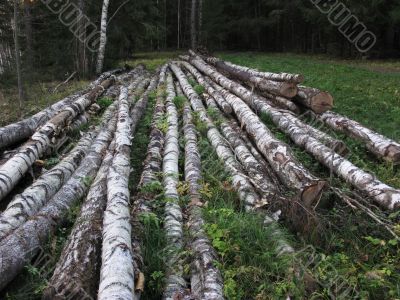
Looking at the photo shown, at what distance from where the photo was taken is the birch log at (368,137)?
6820mm

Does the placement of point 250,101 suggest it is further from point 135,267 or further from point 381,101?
point 135,267

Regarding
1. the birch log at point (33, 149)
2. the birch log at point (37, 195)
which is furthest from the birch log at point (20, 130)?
the birch log at point (37, 195)

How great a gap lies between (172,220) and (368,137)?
4270 millimetres

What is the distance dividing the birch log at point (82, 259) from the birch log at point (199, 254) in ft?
3.05

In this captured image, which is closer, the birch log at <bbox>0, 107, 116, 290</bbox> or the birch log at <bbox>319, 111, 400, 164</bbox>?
the birch log at <bbox>0, 107, 116, 290</bbox>

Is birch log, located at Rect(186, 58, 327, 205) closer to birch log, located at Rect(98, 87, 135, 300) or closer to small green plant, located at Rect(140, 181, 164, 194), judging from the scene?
small green plant, located at Rect(140, 181, 164, 194)

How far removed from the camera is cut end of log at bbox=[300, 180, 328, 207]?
16.6 ft

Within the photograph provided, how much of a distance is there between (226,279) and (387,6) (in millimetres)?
23848

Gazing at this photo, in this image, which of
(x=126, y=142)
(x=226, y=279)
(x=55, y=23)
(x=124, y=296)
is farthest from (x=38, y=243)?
(x=55, y=23)

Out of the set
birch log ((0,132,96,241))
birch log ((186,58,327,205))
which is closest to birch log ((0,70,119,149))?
birch log ((0,132,96,241))

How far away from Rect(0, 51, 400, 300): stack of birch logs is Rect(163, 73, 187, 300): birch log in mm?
13

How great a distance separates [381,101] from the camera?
1088 cm

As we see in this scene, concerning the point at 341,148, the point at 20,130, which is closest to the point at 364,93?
the point at 341,148

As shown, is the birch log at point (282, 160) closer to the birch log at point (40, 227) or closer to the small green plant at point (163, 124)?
the small green plant at point (163, 124)
